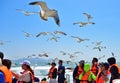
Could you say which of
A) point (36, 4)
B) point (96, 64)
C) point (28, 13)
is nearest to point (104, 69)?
point (36, 4)

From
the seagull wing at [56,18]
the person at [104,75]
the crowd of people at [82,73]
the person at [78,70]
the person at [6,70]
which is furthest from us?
the person at [78,70]

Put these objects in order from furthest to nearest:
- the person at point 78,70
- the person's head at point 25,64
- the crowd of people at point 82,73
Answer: the person at point 78,70
the person's head at point 25,64
the crowd of people at point 82,73

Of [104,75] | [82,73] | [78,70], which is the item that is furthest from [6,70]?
[78,70]

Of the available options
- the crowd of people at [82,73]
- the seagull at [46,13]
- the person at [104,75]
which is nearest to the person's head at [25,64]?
the crowd of people at [82,73]

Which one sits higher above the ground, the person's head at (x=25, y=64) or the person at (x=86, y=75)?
the person's head at (x=25, y=64)

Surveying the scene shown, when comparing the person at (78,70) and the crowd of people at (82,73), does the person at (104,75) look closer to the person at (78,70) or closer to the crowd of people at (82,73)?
the crowd of people at (82,73)

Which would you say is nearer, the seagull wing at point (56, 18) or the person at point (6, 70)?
the person at point (6, 70)

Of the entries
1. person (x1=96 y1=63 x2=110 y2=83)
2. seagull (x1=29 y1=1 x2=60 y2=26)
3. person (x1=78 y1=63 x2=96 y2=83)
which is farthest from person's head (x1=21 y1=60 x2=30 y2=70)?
person (x1=78 y1=63 x2=96 y2=83)

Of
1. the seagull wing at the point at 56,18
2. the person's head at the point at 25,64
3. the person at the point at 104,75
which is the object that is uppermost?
the seagull wing at the point at 56,18

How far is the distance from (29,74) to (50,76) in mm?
9490

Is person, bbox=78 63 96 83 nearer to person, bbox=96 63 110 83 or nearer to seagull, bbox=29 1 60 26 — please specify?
seagull, bbox=29 1 60 26

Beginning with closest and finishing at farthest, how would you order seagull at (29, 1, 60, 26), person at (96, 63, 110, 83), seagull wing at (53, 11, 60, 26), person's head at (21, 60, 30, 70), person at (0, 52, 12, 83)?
person at (0, 52, 12, 83) < person's head at (21, 60, 30, 70) < person at (96, 63, 110, 83) < seagull wing at (53, 11, 60, 26) < seagull at (29, 1, 60, 26)

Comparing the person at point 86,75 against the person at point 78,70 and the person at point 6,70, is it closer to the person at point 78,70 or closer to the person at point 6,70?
the person at point 78,70

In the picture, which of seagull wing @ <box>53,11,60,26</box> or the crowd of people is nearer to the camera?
the crowd of people
